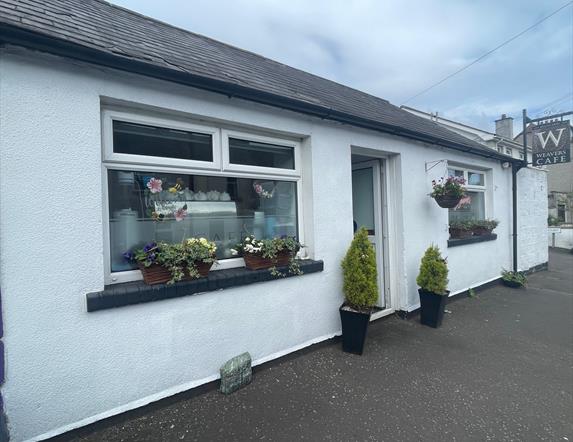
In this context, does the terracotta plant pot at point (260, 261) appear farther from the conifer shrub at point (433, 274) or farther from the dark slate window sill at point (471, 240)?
the dark slate window sill at point (471, 240)

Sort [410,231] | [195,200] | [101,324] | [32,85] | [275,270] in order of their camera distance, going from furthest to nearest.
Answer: [410,231]
[275,270]
[195,200]
[101,324]
[32,85]

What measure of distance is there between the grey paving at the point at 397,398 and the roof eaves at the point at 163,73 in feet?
9.46

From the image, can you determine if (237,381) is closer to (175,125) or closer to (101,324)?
(101,324)

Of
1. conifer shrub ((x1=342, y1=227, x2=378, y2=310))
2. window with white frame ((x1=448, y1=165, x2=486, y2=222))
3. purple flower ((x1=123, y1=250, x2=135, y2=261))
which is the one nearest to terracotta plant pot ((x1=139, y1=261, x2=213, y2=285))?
purple flower ((x1=123, y1=250, x2=135, y2=261))

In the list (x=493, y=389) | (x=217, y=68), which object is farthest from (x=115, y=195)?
(x=493, y=389)

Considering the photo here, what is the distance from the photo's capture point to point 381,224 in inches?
195

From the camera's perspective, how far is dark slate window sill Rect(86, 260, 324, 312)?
2303 mm

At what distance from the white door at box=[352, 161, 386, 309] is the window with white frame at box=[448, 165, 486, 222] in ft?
6.99

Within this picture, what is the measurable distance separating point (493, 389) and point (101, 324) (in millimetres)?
3655

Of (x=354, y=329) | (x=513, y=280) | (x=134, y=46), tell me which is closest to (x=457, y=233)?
(x=513, y=280)

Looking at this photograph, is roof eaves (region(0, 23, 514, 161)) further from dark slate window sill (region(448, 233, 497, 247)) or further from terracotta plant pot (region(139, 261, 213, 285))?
dark slate window sill (region(448, 233, 497, 247))

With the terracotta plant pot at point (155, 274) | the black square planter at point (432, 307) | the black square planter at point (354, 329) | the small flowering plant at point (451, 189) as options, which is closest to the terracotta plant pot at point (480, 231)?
the small flowering plant at point (451, 189)

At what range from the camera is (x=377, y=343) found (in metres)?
3.88

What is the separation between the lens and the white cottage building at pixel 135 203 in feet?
6.85
